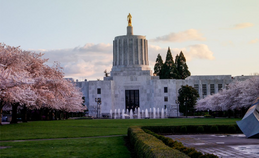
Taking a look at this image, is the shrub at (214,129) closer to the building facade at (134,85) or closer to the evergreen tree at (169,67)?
the building facade at (134,85)

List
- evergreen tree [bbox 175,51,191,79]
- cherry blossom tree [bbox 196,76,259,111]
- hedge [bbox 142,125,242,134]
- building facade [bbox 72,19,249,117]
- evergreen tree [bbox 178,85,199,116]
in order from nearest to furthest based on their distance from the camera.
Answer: hedge [bbox 142,125,242,134]
cherry blossom tree [bbox 196,76,259,111]
evergreen tree [bbox 178,85,199,116]
building facade [bbox 72,19,249,117]
evergreen tree [bbox 175,51,191,79]

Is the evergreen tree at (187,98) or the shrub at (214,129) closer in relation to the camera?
the shrub at (214,129)

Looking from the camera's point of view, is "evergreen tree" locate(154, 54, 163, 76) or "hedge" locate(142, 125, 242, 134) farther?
"evergreen tree" locate(154, 54, 163, 76)

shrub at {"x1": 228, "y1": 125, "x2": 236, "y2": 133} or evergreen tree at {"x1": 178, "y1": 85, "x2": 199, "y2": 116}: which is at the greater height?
evergreen tree at {"x1": 178, "y1": 85, "x2": 199, "y2": 116}

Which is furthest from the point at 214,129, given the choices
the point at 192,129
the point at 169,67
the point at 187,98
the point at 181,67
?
the point at 181,67

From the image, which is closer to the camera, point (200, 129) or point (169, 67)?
point (200, 129)

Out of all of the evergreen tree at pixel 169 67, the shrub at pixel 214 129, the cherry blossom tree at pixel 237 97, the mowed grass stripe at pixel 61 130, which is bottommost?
the mowed grass stripe at pixel 61 130

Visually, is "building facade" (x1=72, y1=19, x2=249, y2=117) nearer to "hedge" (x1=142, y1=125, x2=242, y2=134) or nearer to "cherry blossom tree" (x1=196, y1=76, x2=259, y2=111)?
"cherry blossom tree" (x1=196, y1=76, x2=259, y2=111)

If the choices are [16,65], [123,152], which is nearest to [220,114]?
[16,65]

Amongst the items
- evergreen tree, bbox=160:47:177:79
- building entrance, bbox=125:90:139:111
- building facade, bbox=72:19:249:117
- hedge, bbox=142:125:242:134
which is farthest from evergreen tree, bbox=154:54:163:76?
hedge, bbox=142:125:242:134

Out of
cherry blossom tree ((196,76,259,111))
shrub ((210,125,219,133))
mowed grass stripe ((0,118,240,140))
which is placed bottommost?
mowed grass stripe ((0,118,240,140))

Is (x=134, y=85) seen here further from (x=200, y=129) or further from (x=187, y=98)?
(x=200, y=129)

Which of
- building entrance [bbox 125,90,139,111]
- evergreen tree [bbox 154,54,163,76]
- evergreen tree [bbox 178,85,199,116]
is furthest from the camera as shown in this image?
evergreen tree [bbox 154,54,163,76]

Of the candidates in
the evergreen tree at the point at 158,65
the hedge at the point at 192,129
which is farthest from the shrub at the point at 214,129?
the evergreen tree at the point at 158,65
